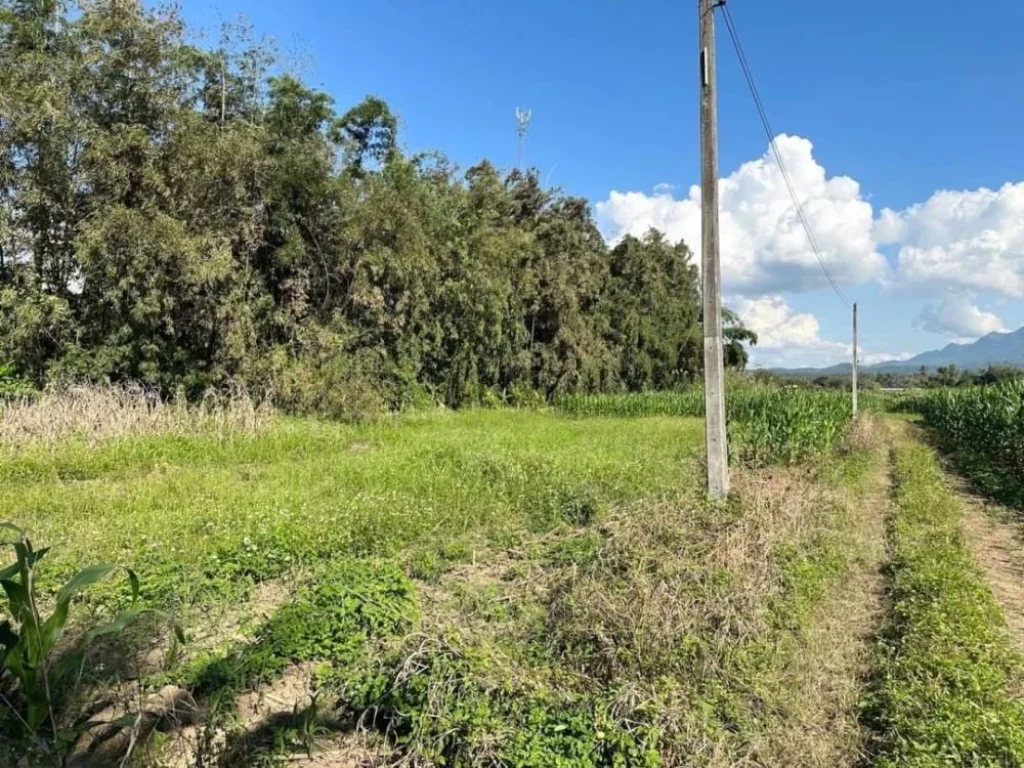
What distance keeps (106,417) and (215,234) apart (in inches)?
220

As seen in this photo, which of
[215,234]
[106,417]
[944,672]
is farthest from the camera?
[215,234]

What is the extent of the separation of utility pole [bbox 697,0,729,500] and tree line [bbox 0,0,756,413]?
10422 mm

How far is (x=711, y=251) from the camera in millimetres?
7465

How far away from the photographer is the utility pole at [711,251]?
7367mm

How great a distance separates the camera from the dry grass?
31.3 ft

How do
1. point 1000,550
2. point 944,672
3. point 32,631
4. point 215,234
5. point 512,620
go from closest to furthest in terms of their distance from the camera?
point 32,631, point 944,672, point 512,620, point 1000,550, point 215,234

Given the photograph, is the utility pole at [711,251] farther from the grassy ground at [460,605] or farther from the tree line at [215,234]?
the tree line at [215,234]

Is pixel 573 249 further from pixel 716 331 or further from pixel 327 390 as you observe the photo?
pixel 716 331

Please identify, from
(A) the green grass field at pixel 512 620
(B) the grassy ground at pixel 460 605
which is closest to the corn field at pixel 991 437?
(A) the green grass field at pixel 512 620

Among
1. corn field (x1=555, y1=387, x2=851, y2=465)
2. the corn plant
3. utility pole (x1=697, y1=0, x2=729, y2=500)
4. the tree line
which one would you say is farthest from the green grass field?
the tree line

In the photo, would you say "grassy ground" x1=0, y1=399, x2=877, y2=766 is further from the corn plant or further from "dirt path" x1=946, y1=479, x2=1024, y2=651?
"dirt path" x1=946, y1=479, x2=1024, y2=651

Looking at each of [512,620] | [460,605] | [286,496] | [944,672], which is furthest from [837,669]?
[286,496]

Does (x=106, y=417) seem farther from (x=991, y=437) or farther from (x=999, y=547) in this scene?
(x=991, y=437)

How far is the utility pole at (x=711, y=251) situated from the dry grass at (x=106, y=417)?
8.22 m
